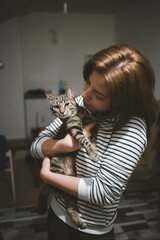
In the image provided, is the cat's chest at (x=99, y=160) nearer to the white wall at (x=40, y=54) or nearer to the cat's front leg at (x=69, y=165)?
the cat's front leg at (x=69, y=165)

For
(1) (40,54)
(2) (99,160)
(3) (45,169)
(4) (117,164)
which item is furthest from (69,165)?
(1) (40,54)

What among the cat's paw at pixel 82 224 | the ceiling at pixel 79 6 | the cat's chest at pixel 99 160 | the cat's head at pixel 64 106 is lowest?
the cat's paw at pixel 82 224

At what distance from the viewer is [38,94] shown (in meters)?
4.14

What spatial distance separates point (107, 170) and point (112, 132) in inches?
6.0

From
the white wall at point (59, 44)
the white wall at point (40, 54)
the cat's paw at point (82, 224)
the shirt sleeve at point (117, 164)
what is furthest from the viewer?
the white wall at point (59, 44)

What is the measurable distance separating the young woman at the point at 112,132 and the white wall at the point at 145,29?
76.1 inches

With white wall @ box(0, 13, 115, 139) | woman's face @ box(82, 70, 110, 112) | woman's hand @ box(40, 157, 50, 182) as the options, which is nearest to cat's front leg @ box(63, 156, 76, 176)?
woman's hand @ box(40, 157, 50, 182)

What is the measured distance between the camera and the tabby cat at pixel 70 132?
882 mm

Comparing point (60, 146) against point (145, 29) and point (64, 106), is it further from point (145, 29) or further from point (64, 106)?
point (145, 29)

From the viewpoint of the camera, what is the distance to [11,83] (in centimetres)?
407

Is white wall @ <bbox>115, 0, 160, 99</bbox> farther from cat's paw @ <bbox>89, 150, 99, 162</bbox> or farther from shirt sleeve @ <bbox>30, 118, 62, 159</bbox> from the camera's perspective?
cat's paw @ <bbox>89, 150, 99, 162</bbox>

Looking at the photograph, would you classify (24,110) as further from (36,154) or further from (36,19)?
(36,154)

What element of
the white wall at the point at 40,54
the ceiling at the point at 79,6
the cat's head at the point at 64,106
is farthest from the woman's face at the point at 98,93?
the white wall at the point at 40,54

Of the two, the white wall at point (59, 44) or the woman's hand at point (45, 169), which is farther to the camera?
the white wall at point (59, 44)
